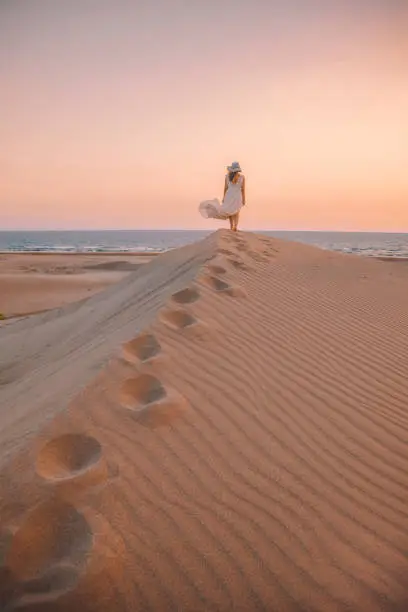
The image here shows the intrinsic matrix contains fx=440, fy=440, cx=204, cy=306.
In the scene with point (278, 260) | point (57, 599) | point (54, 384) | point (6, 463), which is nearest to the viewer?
point (57, 599)

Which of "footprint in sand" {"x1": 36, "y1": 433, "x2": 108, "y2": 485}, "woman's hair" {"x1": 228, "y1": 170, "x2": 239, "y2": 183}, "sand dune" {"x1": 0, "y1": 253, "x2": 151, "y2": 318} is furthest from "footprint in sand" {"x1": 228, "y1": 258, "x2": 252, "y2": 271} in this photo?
"sand dune" {"x1": 0, "y1": 253, "x2": 151, "y2": 318}

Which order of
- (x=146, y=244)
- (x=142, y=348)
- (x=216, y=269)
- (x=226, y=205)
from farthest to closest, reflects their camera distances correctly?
(x=146, y=244), (x=226, y=205), (x=216, y=269), (x=142, y=348)

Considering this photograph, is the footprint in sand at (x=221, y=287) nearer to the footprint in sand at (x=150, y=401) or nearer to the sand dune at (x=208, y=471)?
the sand dune at (x=208, y=471)

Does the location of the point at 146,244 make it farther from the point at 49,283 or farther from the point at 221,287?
the point at 221,287

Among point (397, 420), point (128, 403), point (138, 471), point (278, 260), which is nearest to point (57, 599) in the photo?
point (138, 471)

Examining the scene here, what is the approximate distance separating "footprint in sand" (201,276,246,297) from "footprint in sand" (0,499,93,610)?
2.83 meters

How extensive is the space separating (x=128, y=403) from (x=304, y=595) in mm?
1189

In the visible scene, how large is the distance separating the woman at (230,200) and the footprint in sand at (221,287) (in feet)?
17.0

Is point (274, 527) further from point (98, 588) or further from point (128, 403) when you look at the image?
point (128, 403)

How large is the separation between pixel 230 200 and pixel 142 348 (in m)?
7.18

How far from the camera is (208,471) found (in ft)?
6.35

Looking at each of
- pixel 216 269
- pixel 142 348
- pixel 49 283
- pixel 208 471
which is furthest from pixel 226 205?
pixel 208 471

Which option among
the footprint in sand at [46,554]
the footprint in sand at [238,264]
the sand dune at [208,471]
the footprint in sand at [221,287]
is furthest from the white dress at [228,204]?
the footprint in sand at [46,554]

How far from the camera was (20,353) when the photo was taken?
5.46 meters
